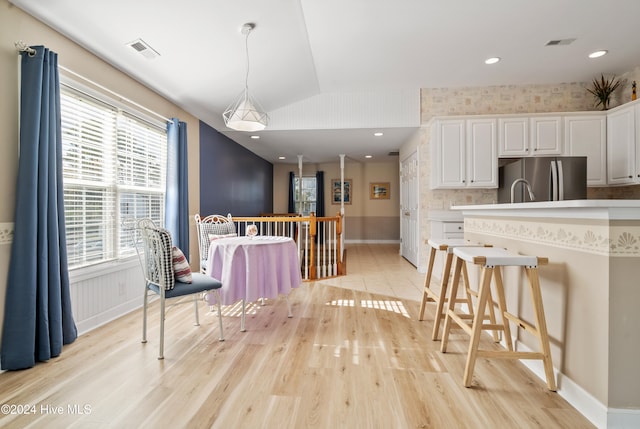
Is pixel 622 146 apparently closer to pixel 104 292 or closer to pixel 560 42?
pixel 560 42

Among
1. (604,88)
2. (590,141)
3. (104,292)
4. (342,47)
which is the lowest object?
(104,292)

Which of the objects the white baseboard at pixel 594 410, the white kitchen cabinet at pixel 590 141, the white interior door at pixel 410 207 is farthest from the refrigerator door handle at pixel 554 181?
the white baseboard at pixel 594 410

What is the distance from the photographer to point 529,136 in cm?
438

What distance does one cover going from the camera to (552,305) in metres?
1.77

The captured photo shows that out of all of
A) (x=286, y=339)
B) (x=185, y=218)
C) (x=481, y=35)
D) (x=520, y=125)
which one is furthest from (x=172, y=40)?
(x=520, y=125)

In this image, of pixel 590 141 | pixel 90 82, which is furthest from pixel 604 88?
pixel 90 82

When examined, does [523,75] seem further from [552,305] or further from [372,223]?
[372,223]

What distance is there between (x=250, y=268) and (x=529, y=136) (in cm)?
432

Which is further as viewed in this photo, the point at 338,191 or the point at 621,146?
the point at 338,191

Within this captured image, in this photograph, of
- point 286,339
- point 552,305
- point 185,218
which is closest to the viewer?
point 552,305

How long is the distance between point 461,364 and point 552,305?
2.18 ft

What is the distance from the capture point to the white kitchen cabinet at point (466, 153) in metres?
4.43

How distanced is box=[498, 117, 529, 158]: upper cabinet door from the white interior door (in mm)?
1288

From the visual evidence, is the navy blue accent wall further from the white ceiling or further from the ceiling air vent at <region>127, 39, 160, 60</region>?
the ceiling air vent at <region>127, 39, 160, 60</region>
